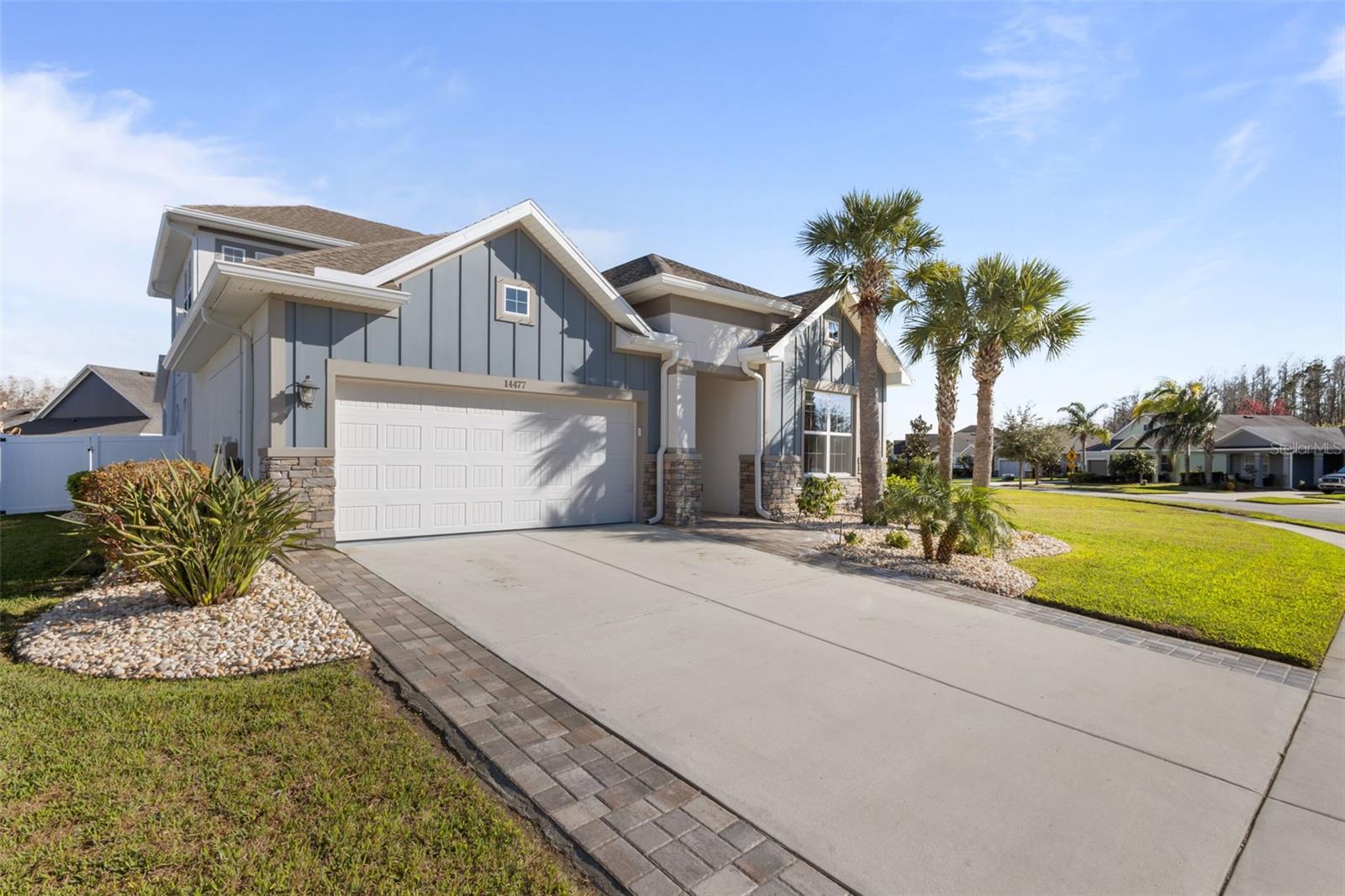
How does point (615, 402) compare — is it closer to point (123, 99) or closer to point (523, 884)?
point (123, 99)

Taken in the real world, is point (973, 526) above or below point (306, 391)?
below

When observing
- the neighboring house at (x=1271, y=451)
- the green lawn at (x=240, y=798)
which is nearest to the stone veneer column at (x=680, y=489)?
the green lawn at (x=240, y=798)

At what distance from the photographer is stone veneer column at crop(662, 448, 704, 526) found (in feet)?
39.7

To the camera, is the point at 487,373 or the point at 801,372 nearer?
the point at 487,373

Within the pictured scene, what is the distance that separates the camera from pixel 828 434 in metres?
15.3

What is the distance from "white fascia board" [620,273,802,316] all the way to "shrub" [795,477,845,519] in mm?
4081

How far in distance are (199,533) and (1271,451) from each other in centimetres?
4885

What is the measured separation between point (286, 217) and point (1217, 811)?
1699 centimetres

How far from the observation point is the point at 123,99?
822 cm

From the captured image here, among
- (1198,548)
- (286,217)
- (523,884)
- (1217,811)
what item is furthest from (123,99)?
(1198,548)

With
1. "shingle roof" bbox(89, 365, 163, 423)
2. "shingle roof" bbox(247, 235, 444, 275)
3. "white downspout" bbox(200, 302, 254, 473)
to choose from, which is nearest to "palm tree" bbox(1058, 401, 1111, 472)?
"shingle roof" bbox(247, 235, 444, 275)

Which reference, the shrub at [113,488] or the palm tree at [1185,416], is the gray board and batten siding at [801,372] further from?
the palm tree at [1185,416]

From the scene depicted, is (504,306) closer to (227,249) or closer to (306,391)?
(306,391)

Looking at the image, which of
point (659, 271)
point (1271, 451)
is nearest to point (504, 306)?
point (659, 271)
